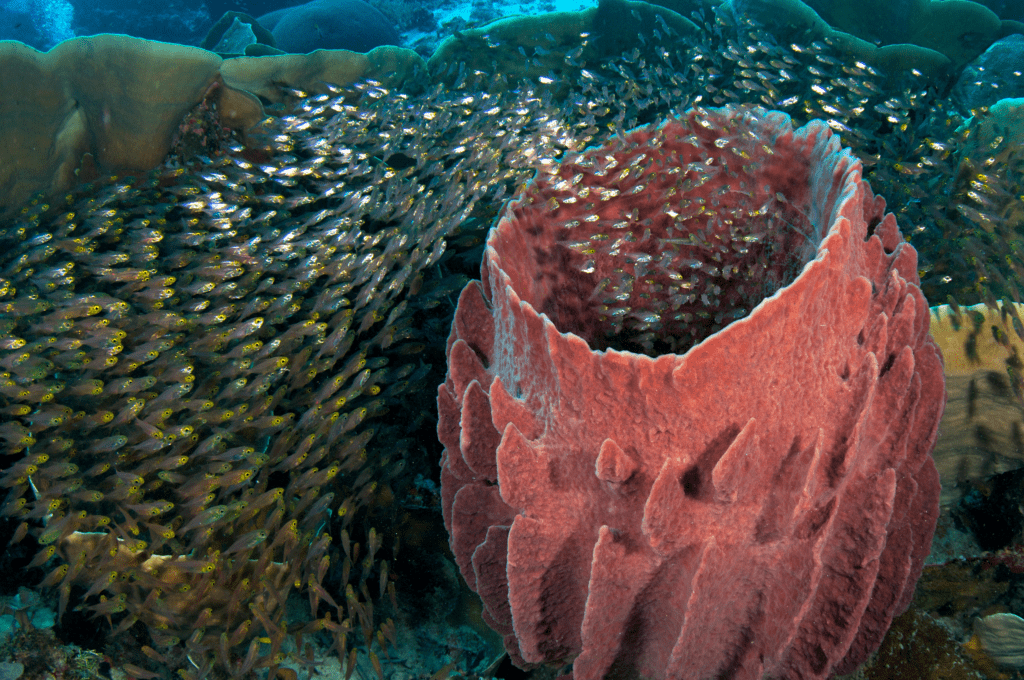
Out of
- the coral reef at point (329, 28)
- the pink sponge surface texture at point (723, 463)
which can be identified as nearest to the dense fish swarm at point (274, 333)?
the pink sponge surface texture at point (723, 463)

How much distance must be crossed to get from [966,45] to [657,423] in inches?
360

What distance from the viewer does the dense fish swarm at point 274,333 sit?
10.7 ft

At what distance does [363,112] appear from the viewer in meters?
5.32

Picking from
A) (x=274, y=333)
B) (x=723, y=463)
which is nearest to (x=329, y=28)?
(x=274, y=333)

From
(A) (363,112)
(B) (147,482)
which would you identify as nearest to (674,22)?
(A) (363,112)

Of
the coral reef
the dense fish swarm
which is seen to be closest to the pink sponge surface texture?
the dense fish swarm

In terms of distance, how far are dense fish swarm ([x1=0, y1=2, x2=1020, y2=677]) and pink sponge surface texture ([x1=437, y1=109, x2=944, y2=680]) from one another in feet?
2.46

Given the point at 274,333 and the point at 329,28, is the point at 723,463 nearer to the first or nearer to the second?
the point at 274,333

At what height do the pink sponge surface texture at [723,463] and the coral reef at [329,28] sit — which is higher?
the coral reef at [329,28]

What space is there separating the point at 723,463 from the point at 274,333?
11.2ft

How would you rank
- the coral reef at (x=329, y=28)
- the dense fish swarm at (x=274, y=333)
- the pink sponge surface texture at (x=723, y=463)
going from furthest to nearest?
1. the coral reef at (x=329, y=28)
2. the dense fish swarm at (x=274, y=333)
3. the pink sponge surface texture at (x=723, y=463)

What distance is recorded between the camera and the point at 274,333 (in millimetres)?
Result: 4020

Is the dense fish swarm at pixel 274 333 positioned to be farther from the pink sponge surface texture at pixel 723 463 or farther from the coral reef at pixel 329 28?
the coral reef at pixel 329 28

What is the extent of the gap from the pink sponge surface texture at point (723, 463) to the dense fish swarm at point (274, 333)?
2.46 feet
